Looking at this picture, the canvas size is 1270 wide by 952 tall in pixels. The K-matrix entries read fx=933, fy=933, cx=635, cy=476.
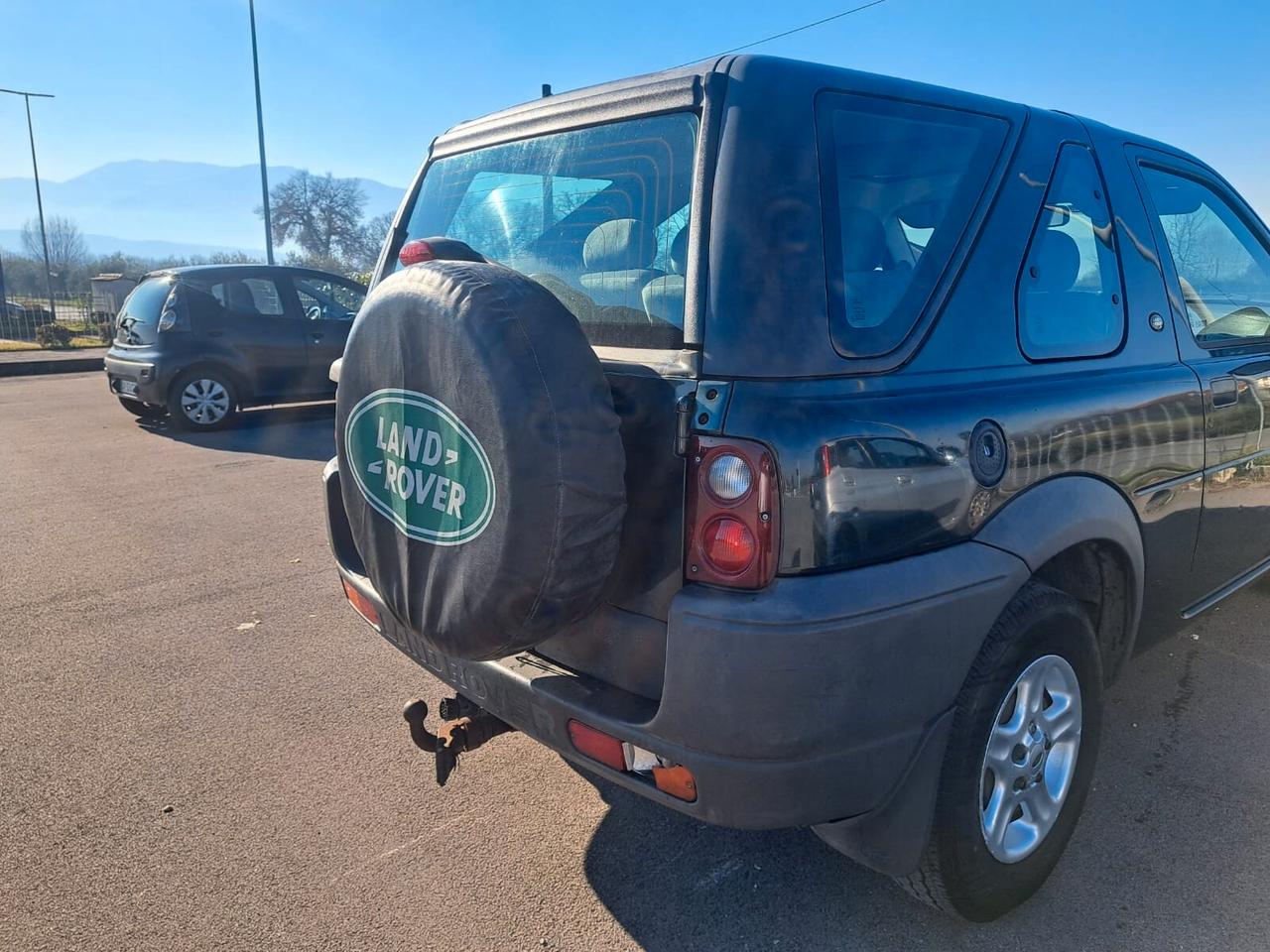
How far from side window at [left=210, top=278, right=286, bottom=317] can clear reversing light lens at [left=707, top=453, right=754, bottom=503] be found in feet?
30.1

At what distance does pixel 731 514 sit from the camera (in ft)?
6.17

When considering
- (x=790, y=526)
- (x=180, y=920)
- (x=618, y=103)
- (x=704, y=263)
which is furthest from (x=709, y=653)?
(x=180, y=920)

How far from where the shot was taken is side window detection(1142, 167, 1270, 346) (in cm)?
305

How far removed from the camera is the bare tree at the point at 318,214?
45.4m

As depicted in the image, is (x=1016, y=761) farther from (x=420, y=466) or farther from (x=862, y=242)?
(x=420, y=466)

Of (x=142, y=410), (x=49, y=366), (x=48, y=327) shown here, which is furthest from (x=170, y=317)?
(x=48, y=327)

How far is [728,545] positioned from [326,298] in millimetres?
9487

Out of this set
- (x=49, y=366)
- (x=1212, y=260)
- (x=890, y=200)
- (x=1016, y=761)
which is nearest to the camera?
(x=890, y=200)

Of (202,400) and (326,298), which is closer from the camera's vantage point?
(202,400)

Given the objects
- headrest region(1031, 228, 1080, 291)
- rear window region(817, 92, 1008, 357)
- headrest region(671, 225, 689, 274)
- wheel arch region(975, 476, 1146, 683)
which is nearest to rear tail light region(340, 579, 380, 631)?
headrest region(671, 225, 689, 274)

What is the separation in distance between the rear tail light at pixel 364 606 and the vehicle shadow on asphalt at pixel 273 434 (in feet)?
17.6

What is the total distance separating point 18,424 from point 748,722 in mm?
10710

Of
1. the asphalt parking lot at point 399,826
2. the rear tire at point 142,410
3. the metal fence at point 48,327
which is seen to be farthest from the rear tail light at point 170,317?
the metal fence at point 48,327

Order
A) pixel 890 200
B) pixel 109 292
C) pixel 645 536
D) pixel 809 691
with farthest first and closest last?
pixel 109 292, pixel 890 200, pixel 645 536, pixel 809 691
